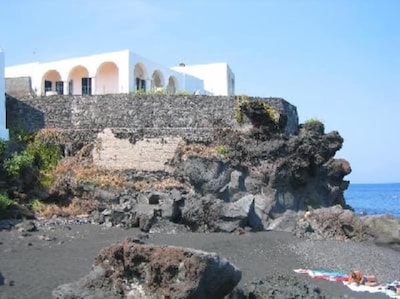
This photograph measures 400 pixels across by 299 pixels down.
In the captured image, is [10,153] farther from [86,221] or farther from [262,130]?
[262,130]

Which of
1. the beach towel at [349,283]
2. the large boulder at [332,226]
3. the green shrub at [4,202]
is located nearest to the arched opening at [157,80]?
the large boulder at [332,226]

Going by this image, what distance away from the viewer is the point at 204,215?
74.2 feet

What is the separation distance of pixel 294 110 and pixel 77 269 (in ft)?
63.8

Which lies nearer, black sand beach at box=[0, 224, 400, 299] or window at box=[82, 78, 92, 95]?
black sand beach at box=[0, 224, 400, 299]

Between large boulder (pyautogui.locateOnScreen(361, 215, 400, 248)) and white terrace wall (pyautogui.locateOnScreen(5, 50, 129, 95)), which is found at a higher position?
white terrace wall (pyautogui.locateOnScreen(5, 50, 129, 95))

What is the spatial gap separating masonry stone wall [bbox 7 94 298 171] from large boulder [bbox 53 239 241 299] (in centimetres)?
1590

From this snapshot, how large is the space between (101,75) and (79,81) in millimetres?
1880

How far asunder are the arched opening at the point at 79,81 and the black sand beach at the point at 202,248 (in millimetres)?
19106

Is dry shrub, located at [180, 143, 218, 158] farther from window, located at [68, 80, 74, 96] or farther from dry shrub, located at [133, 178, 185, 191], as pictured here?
window, located at [68, 80, 74, 96]

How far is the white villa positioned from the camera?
36656 millimetres

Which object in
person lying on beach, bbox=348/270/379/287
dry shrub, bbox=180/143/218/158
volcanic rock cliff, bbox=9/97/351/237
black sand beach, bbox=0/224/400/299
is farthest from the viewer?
dry shrub, bbox=180/143/218/158

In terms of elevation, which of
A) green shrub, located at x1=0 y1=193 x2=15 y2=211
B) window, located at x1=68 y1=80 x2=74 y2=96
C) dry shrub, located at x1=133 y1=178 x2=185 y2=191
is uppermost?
window, located at x1=68 y1=80 x2=74 y2=96

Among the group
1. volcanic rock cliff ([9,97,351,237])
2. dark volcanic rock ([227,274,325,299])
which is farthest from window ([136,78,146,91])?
Answer: dark volcanic rock ([227,274,325,299])

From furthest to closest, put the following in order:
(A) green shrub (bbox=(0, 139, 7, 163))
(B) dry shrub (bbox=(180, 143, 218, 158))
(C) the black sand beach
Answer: (B) dry shrub (bbox=(180, 143, 218, 158)), (A) green shrub (bbox=(0, 139, 7, 163)), (C) the black sand beach
